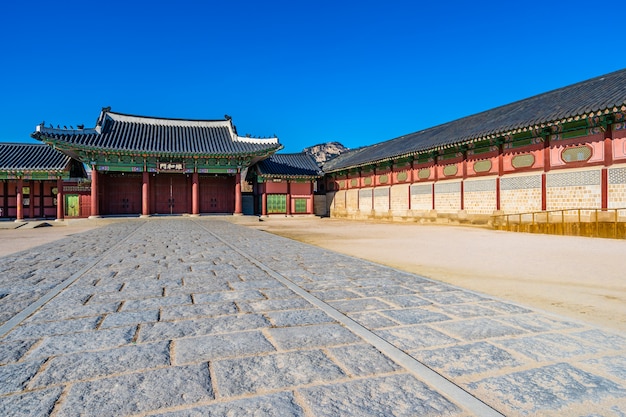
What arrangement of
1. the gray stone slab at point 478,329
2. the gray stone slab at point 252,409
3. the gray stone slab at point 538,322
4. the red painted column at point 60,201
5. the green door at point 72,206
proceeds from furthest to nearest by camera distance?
the green door at point 72,206
the red painted column at point 60,201
the gray stone slab at point 538,322
the gray stone slab at point 478,329
the gray stone slab at point 252,409

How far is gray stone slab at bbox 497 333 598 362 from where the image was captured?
224 centimetres

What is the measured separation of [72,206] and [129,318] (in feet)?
75.4

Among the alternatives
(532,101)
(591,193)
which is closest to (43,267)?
(591,193)

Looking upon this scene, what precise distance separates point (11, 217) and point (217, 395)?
1084 inches

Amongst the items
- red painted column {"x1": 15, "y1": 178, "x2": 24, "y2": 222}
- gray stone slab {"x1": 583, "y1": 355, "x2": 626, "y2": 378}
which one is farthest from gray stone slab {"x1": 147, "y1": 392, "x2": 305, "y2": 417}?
red painted column {"x1": 15, "y1": 178, "x2": 24, "y2": 222}

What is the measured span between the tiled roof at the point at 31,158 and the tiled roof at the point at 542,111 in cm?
2059

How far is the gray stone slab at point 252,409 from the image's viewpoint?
1612 millimetres

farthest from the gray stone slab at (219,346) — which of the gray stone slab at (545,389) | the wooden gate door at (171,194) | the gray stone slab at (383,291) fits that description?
the wooden gate door at (171,194)

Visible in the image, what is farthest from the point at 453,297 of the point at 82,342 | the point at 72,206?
the point at 72,206

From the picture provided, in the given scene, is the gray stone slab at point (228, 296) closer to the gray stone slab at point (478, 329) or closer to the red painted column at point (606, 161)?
the gray stone slab at point (478, 329)

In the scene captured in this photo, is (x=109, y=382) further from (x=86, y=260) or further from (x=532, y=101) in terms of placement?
(x=532, y=101)

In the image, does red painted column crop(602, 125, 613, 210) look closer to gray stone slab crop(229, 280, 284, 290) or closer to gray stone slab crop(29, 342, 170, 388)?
gray stone slab crop(229, 280, 284, 290)

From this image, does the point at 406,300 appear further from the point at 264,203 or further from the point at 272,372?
the point at 264,203

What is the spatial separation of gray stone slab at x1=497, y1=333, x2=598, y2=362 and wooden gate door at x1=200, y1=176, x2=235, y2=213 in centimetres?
2394
